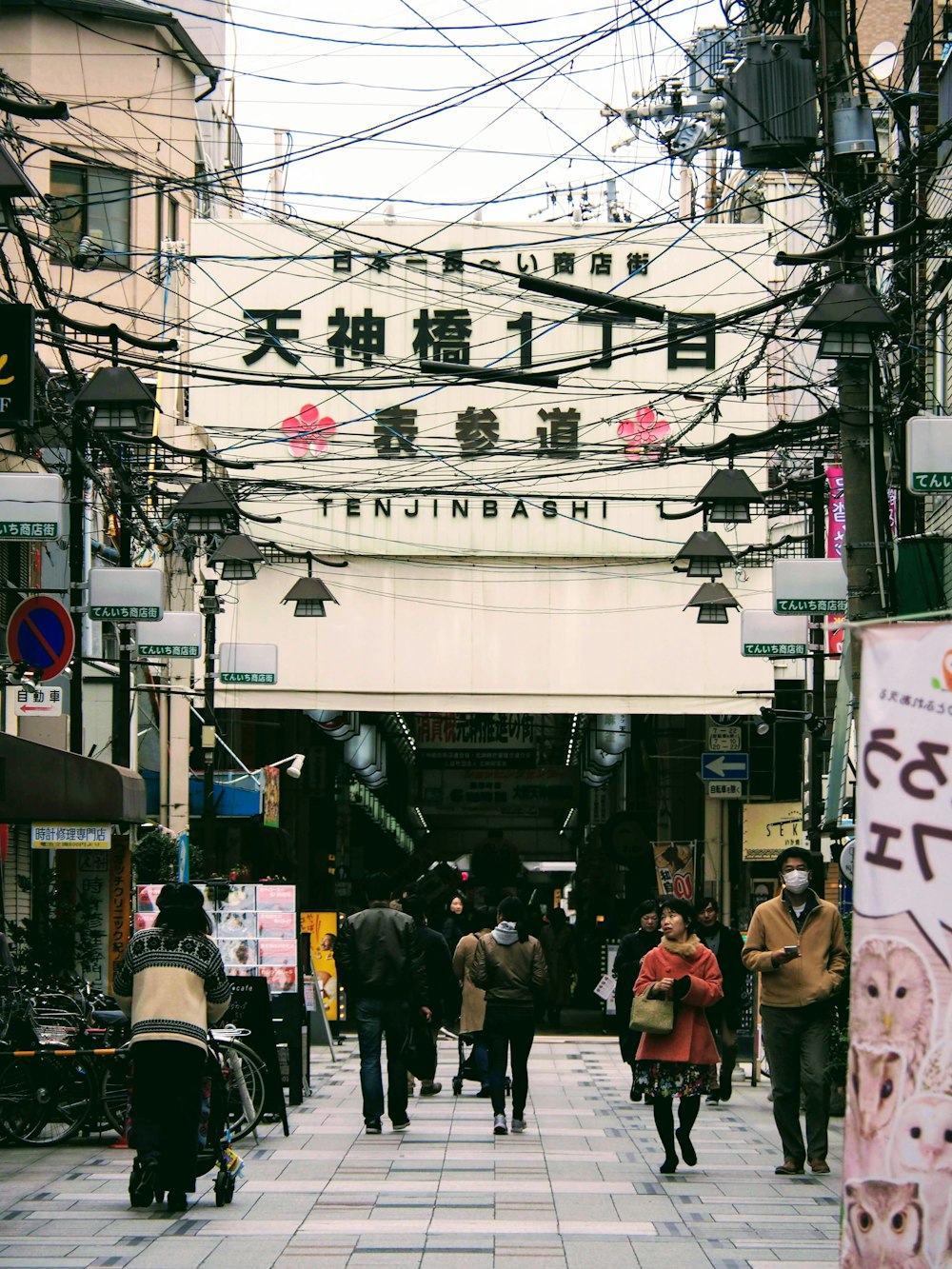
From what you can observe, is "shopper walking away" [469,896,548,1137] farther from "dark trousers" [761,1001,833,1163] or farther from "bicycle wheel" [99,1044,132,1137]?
"bicycle wheel" [99,1044,132,1137]

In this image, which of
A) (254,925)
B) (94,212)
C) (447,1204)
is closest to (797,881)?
(447,1204)

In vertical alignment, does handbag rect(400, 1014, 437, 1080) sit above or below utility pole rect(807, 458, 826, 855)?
below

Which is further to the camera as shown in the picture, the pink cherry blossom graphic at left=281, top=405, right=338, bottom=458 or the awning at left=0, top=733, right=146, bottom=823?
the pink cherry blossom graphic at left=281, top=405, right=338, bottom=458

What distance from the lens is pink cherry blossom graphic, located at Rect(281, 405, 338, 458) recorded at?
29906 millimetres

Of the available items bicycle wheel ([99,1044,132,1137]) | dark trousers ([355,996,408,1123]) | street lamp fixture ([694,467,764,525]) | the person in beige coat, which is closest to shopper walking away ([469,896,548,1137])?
dark trousers ([355,996,408,1123])

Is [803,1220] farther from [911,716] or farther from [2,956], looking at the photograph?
[2,956]

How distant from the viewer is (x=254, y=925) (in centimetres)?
1856

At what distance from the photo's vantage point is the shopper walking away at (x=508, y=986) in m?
14.3

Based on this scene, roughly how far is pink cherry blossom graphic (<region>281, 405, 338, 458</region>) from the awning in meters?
14.2

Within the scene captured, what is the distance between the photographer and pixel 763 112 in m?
13.6

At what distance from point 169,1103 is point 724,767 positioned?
2073 centimetres

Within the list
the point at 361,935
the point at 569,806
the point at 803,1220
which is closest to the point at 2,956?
the point at 361,935

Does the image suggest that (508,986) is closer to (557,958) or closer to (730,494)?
(730,494)

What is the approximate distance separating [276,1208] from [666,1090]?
2771 mm
